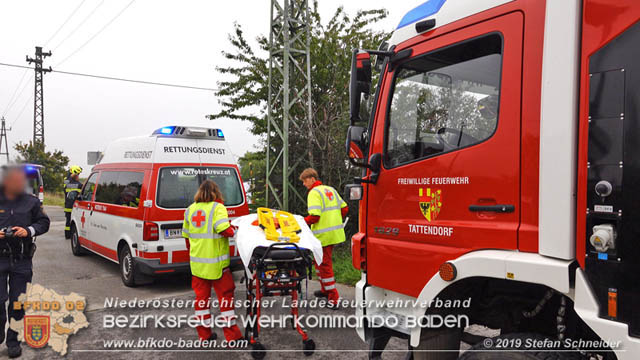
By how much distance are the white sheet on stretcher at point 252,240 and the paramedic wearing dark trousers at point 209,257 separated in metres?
0.15

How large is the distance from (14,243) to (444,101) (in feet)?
13.8

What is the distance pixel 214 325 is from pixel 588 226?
4.34 metres

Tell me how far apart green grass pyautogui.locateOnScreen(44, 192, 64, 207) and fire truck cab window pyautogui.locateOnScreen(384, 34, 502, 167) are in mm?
27803

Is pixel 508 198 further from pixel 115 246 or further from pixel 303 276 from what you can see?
pixel 115 246

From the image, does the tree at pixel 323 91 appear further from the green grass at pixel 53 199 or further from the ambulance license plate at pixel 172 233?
the green grass at pixel 53 199

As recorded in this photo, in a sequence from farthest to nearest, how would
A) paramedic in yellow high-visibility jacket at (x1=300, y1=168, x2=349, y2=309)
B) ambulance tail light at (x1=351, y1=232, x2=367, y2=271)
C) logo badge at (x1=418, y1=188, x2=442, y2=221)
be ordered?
paramedic in yellow high-visibility jacket at (x1=300, y1=168, x2=349, y2=309) → ambulance tail light at (x1=351, y1=232, x2=367, y2=271) → logo badge at (x1=418, y1=188, x2=442, y2=221)

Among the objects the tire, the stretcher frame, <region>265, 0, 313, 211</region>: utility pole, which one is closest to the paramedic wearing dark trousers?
the stretcher frame

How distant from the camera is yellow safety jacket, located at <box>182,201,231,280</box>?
429cm

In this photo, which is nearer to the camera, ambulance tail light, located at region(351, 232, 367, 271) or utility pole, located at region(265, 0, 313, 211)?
ambulance tail light, located at region(351, 232, 367, 271)

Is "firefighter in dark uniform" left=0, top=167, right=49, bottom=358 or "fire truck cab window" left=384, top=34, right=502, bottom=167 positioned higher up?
"fire truck cab window" left=384, top=34, right=502, bottom=167

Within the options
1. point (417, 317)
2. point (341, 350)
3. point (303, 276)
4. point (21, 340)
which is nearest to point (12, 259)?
point (21, 340)

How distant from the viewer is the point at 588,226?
1.92 metres

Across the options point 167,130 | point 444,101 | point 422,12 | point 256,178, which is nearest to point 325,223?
point 167,130

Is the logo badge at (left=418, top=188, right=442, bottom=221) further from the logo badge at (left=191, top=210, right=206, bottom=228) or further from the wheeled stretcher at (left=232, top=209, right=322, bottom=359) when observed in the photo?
the logo badge at (left=191, top=210, right=206, bottom=228)
